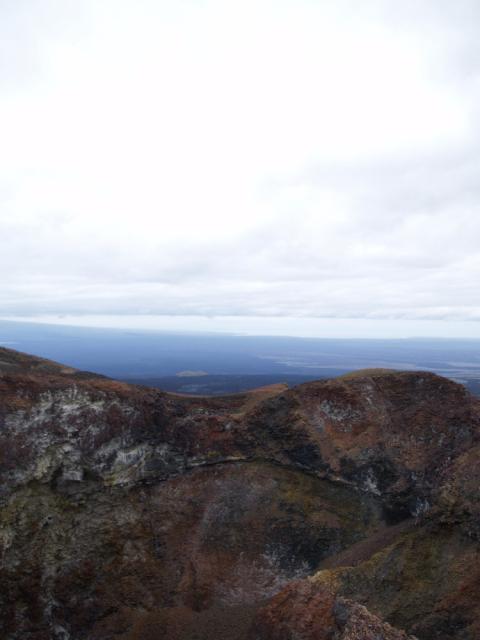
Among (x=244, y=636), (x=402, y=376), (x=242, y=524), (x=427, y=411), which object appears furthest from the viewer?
(x=402, y=376)

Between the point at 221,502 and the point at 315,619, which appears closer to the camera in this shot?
the point at 315,619

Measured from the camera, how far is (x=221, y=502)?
27844 millimetres

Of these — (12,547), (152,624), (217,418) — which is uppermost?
(217,418)

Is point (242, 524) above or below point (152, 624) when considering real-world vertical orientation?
above

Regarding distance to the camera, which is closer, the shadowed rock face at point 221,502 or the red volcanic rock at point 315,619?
the red volcanic rock at point 315,619

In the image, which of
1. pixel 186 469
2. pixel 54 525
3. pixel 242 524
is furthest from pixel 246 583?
pixel 54 525

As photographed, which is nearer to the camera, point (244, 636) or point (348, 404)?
point (244, 636)

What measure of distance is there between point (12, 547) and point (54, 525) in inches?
84.2

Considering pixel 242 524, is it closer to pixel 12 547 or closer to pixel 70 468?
pixel 70 468

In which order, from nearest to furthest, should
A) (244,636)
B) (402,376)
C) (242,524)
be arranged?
1. (244,636)
2. (242,524)
3. (402,376)

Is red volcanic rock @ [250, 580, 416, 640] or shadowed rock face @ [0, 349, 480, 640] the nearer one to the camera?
red volcanic rock @ [250, 580, 416, 640]

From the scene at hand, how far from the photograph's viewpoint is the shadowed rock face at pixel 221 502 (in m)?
20.6

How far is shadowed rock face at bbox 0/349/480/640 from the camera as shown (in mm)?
20609

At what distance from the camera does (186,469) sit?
94.4 feet
